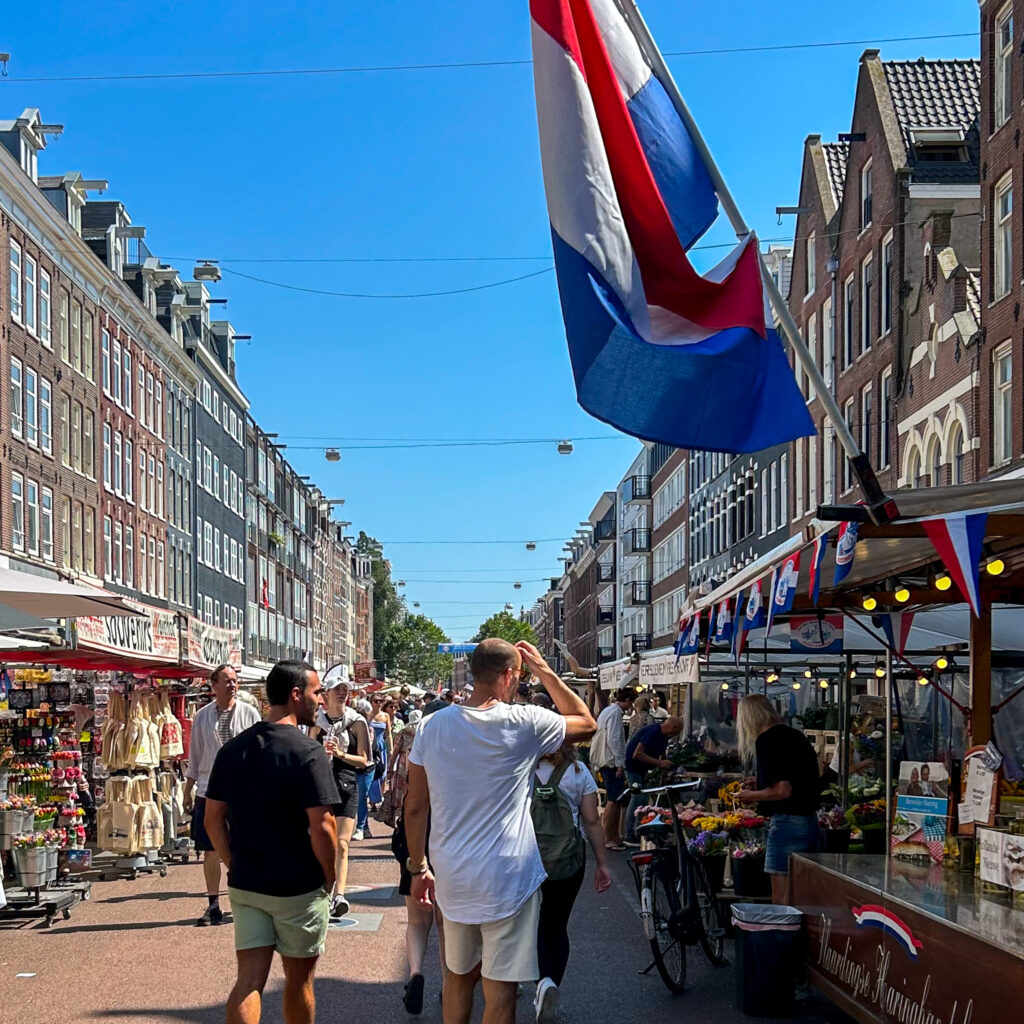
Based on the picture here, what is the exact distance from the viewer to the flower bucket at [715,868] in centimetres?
1086

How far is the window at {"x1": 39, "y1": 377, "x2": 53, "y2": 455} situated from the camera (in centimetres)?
3891

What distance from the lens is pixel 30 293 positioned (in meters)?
38.1

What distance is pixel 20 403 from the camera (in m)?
36.9

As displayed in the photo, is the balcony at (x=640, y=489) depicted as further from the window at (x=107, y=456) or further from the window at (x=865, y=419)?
the window at (x=865, y=419)

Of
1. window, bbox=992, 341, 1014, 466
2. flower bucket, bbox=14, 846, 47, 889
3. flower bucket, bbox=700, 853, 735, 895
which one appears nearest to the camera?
flower bucket, bbox=700, 853, 735, 895

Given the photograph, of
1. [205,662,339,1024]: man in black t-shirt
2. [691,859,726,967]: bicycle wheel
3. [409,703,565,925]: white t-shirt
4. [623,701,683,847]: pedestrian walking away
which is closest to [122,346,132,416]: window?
[623,701,683,847]: pedestrian walking away

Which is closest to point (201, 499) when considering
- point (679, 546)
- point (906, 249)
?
point (679, 546)

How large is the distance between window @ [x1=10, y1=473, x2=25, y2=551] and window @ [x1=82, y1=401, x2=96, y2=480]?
5.39 metres

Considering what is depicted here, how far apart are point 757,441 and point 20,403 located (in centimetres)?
3365

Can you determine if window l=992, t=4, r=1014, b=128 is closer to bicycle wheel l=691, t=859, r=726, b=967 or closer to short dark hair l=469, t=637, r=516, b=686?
bicycle wheel l=691, t=859, r=726, b=967

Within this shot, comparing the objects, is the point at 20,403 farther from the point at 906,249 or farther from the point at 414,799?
the point at 414,799

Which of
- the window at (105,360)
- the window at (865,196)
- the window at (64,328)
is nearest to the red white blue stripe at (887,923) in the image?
the window at (865,196)

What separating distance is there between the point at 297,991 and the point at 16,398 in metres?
32.4

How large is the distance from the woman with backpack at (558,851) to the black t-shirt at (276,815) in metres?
1.71
